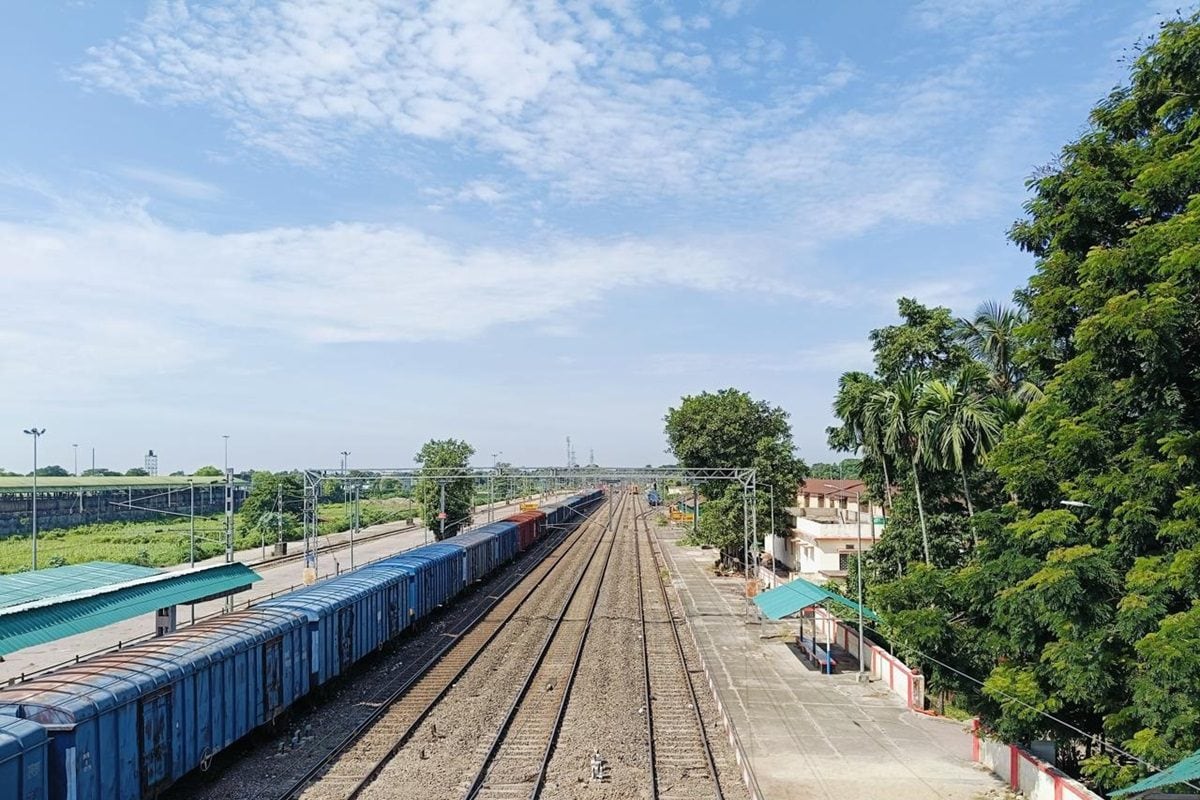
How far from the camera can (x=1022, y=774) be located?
56.9ft

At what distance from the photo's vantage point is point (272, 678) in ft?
64.7

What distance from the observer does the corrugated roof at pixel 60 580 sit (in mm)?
26062

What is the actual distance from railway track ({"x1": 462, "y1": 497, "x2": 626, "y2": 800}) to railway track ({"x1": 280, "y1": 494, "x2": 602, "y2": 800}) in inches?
88.4

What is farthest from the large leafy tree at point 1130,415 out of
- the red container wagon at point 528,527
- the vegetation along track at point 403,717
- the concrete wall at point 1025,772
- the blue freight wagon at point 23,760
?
the red container wagon at point 528,527

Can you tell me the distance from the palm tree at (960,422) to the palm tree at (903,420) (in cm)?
38

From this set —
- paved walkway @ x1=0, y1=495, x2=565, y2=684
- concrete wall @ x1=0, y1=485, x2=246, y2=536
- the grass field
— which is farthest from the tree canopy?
concrete wall @ x1=0, y1=485, x2=246, y2=536

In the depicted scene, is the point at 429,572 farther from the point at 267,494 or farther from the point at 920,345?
the point at 267,494

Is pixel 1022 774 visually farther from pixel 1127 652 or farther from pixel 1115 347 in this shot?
pixel 1115 347

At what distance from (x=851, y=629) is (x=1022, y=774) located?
1369 cm

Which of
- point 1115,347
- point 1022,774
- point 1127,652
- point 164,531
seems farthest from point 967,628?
point 164,531

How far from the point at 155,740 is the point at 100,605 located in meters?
10.3

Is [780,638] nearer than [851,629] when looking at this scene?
No

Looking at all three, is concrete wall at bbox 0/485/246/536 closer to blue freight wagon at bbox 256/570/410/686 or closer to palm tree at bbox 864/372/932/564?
blue freight wagon at bbox 256/570/410/686

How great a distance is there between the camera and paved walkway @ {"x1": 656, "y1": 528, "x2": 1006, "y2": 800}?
17688mm
